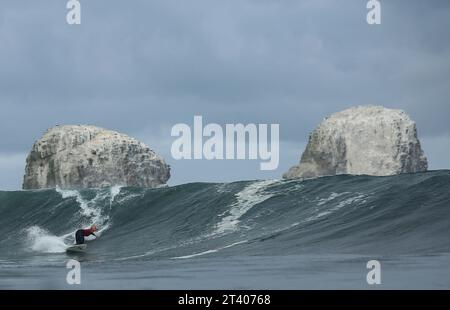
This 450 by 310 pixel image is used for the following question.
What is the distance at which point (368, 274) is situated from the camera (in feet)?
A: 77.9

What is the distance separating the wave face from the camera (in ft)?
115

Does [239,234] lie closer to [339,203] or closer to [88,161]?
[339,203]

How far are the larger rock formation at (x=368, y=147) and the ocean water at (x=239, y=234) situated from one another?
77.7ft

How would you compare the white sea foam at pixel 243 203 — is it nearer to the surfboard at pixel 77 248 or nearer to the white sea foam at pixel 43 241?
the surfboard at pixel 77 248

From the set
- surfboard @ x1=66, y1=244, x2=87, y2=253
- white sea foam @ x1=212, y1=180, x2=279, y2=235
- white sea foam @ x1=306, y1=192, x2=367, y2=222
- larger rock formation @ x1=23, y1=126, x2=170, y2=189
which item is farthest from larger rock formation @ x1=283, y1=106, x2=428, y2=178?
surfboard @ x1=66, y1=244, x2=87, y2=253

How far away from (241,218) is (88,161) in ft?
116

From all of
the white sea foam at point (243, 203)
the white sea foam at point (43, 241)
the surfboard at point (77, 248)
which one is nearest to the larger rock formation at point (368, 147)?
the white sea foam at point (243, 203)

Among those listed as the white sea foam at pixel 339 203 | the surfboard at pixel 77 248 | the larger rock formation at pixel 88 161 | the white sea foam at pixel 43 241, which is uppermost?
the larger rock formation at pixel 88 161

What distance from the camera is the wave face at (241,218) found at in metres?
35.1

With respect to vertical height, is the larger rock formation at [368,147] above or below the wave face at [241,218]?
above

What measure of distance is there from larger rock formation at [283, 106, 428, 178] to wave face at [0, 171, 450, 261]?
Answer: 77.8 ft

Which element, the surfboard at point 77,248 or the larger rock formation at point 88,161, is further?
the larger rock formation at point 88,161
